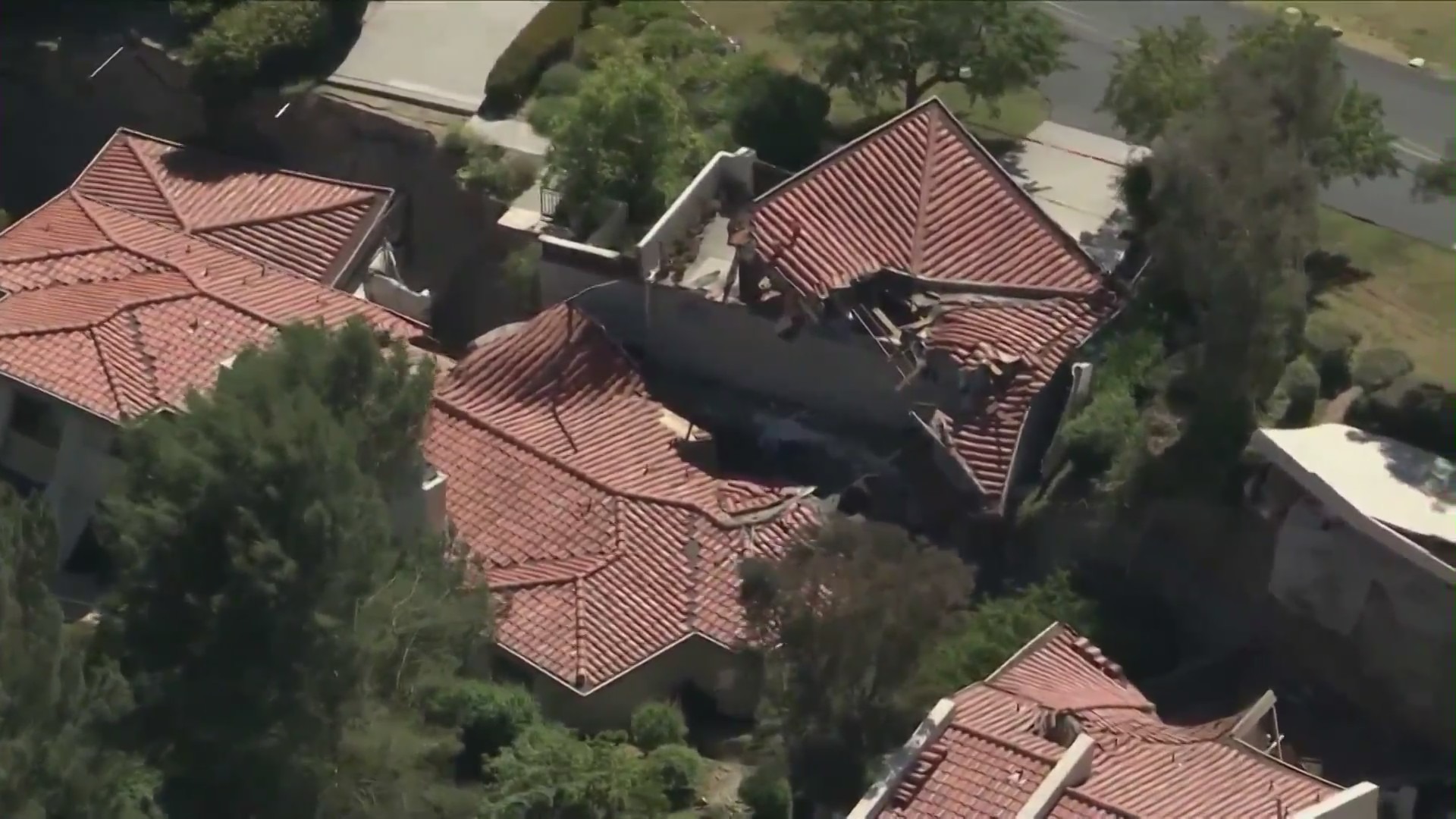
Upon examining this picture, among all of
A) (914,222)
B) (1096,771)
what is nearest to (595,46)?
(914,222)

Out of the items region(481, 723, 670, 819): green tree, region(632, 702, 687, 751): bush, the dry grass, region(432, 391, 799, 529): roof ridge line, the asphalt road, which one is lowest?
region(632, 702, 687, 751): bush

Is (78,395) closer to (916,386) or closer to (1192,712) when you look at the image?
(916,386)

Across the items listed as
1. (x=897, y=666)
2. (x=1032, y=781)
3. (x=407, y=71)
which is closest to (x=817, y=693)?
(x=897, y=666)

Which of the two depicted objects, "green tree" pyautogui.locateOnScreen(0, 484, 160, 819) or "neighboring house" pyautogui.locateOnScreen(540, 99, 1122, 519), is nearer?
"green tree" pyautogui.locateOnScreen(0, 484, 160, 819)

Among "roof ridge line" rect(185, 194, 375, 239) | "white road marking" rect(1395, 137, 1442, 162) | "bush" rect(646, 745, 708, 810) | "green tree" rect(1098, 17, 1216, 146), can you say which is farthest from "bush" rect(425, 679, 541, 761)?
"white road marking" rect(1395, 137, 1442, 162)

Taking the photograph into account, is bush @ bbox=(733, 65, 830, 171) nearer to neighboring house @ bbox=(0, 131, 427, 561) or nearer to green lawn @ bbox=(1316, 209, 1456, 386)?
neighboring house @ bbox=(0, 131, 427, 561)

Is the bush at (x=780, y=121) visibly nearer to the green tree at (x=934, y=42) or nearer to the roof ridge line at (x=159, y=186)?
the green tree at (x=934, y=42)
